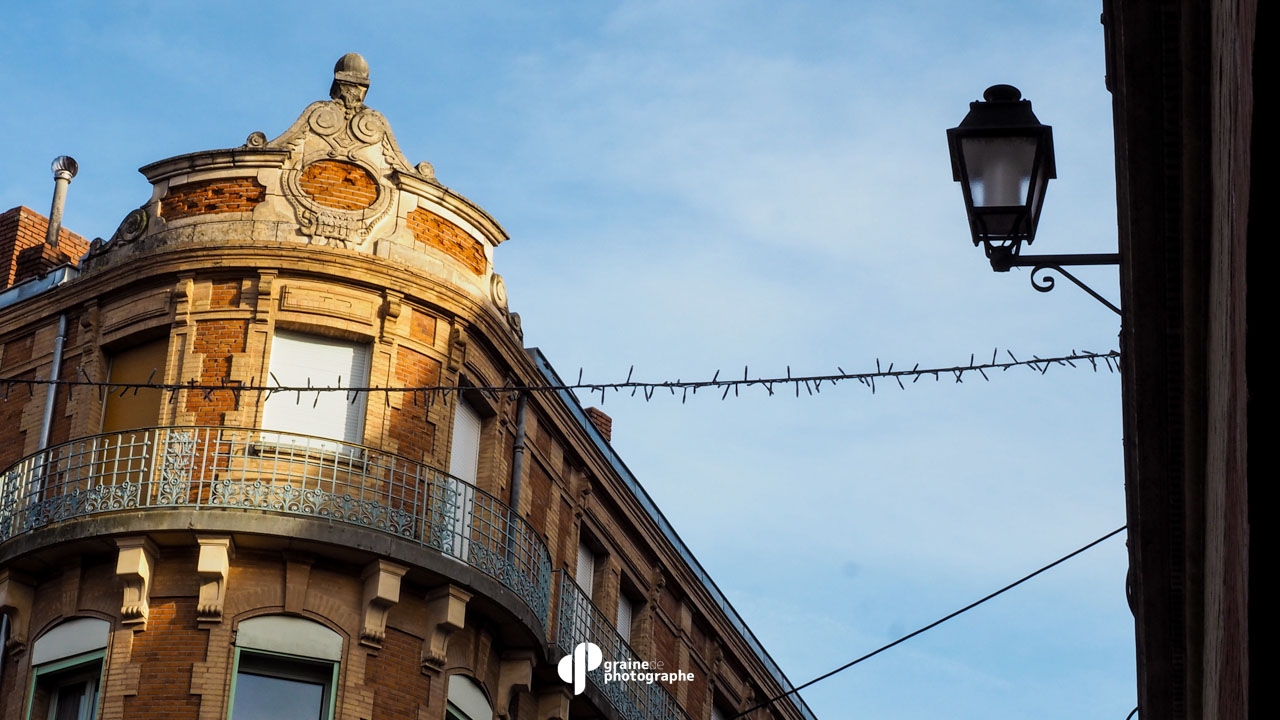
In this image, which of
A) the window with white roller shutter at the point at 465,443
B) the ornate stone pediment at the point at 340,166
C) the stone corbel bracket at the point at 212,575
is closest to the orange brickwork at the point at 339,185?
the ornate stone pediment at the point at 340,166

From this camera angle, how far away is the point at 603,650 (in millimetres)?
26203

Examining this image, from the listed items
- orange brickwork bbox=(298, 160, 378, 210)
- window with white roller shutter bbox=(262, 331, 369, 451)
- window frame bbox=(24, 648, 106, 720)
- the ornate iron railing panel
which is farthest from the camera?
the ornate iron railing panel

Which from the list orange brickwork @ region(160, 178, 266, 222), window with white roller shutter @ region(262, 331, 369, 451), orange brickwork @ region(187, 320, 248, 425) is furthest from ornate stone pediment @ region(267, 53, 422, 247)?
orange brickwork @ region(187, 320, 248, 425)

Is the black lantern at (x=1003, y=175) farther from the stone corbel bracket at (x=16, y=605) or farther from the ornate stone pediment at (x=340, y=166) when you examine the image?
the stone corbel bracket at (x=16, y=605)

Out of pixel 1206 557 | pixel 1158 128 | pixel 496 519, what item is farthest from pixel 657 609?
pixel 1158 128

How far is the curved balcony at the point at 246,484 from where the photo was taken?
69.7 ft

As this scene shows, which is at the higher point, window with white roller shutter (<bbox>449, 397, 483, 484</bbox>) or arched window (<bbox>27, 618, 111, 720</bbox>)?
window with white roller shutter (<bbox>449, 397, 483, 484</bbox>)

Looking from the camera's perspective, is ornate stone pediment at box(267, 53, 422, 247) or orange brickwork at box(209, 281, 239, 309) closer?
orange brickwork at box(209, 281, 239, 309)

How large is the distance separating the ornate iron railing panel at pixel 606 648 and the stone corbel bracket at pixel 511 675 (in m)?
1.13

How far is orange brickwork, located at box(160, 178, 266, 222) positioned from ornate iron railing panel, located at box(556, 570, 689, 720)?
20.2ft

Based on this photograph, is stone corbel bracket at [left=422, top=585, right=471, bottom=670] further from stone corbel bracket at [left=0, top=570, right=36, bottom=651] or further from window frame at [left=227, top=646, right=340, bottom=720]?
stone corbel bracket at [left=0, top=570, right=36, bottom=651]

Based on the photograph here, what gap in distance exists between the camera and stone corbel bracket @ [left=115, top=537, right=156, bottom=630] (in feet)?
68.0

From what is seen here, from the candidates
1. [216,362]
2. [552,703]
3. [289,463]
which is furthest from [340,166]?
[552,703]

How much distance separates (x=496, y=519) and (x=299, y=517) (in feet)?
9.00
